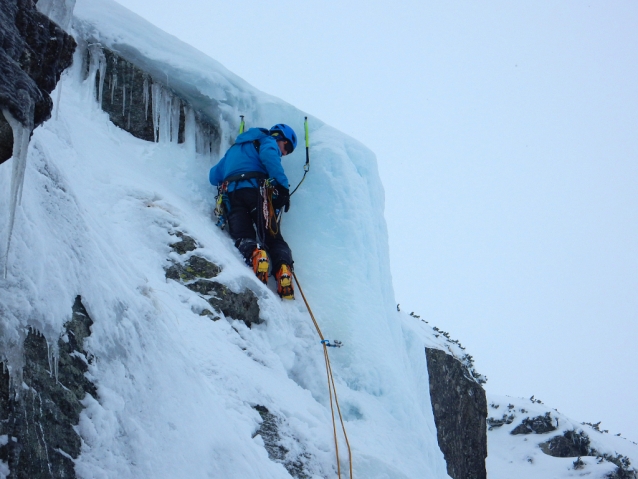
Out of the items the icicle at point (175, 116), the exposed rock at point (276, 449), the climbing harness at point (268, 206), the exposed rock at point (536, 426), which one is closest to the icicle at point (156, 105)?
the icicle at point (175, 116)

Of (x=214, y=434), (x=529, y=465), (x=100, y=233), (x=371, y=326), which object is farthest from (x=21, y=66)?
(x=529, y=465)

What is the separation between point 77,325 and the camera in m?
2.56

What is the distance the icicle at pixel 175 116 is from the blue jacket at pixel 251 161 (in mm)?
792

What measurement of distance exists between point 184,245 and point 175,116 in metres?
2.62

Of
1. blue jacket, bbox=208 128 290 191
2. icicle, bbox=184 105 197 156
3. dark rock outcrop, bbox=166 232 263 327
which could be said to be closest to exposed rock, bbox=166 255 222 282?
dark rock outcrop, bbox=166 232 263 327

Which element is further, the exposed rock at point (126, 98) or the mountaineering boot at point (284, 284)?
the exposed rock at point (126, 98)

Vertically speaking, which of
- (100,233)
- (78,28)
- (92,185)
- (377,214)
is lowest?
(100,233)

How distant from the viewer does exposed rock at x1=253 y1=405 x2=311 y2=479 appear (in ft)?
11.6

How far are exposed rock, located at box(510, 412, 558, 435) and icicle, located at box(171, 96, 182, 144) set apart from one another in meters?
12.1

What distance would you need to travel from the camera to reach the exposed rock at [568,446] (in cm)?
1377

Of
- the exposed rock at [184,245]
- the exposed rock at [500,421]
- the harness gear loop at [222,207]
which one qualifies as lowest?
the exposed rock at [184,245]

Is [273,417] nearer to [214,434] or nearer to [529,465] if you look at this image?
[214,434]

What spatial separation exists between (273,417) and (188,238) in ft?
6.33

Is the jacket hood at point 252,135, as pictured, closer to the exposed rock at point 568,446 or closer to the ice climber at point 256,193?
the ice climber at point 256,193
